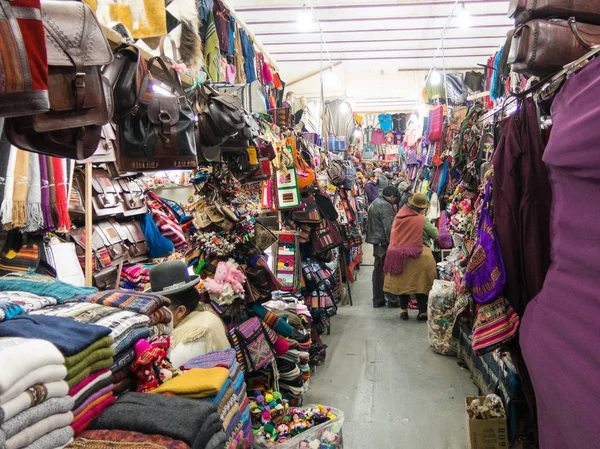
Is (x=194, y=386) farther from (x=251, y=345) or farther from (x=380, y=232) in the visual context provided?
(x=380, y=232)

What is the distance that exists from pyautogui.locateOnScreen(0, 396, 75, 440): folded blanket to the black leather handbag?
1.06 meters

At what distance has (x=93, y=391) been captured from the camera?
1010 mm

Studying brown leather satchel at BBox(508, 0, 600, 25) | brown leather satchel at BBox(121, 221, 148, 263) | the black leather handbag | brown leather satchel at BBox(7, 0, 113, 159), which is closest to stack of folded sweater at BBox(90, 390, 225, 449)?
brown leather satchel at BBox(7, 0, 113, 159)

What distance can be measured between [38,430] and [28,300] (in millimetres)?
382

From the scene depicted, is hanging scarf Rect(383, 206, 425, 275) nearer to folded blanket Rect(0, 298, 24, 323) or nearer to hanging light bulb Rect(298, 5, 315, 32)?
hanging light bulb Rect(298, 5, 315, 32)

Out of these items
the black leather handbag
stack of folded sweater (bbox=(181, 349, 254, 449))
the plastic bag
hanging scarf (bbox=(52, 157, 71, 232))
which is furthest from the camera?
the plastic bag

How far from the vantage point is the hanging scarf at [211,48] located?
451cm

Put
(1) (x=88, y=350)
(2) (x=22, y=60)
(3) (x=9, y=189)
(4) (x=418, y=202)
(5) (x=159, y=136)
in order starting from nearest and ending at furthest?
1. (2) (x=22, y=60)
2. (1) (x=88, y=350)
3. (5) (x=159, y=136)
4. (3) (x=9, y=189)
5. (4) (x=418, y=202)

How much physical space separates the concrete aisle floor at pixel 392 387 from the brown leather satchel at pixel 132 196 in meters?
2.16

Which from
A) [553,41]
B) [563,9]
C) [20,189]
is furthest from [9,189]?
[563,9]

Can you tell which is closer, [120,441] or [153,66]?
[120,441]

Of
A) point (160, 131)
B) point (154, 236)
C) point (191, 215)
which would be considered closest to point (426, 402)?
point (191, 215)

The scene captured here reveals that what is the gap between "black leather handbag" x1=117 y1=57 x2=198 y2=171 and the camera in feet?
5.57

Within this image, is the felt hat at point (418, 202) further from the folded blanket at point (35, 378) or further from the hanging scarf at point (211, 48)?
the folded blanket at point (35, 378)
